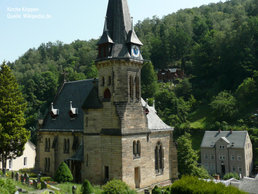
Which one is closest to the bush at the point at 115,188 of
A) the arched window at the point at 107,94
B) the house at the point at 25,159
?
the arched window at the point at 107,94

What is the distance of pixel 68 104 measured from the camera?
41406 mm

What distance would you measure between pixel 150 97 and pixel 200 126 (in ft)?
91.0

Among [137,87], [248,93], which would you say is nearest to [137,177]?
[137,87]

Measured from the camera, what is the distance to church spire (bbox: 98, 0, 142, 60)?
3173cm

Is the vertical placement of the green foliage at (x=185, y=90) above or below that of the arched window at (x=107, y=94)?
above

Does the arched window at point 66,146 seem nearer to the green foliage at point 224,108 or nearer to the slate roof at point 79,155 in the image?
the slate roof at point 79,155

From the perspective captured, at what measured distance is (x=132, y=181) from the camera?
101 ft

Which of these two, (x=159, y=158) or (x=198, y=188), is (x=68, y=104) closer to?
(x=159, y=158)

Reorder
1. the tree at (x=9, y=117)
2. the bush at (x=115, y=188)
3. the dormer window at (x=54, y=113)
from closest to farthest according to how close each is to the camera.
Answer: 1. the bush at (x=115, y=188)
2. the tree at (x=9, y=117)
3. the dormer window at (x=54, y=113)

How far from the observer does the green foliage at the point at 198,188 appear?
2027 centimetres

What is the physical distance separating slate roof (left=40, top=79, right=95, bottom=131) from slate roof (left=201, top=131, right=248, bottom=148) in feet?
130

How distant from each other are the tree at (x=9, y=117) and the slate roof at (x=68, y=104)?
6.18 metres

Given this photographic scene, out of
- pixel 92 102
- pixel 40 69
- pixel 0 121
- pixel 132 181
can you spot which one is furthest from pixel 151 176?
pixel 40 69

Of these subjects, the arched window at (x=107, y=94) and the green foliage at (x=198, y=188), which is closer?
the green foliage at (x=198, y=188)
